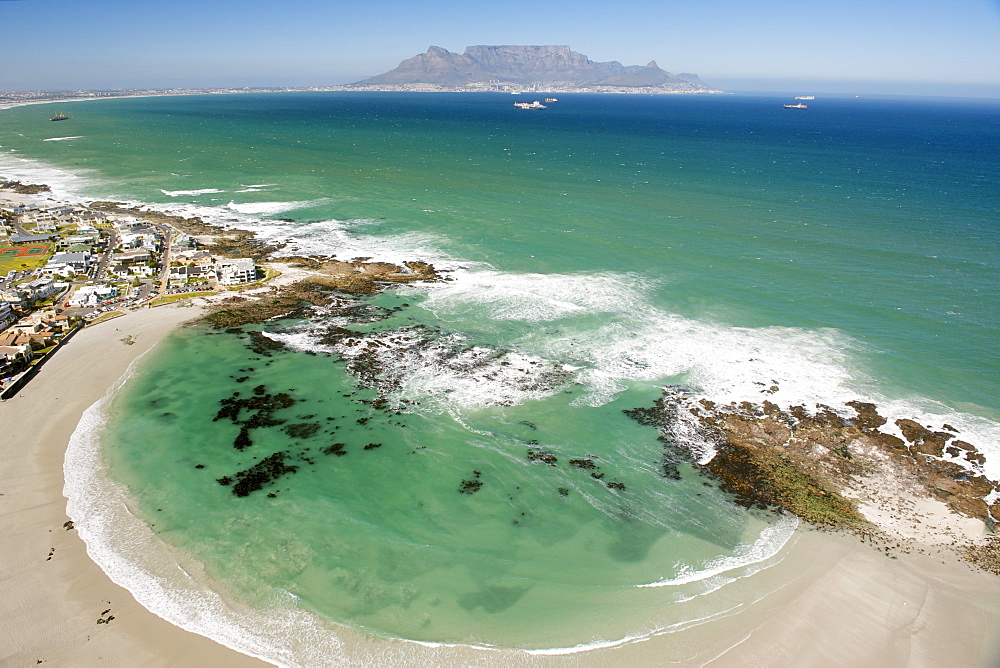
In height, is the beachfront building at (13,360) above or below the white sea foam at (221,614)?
above

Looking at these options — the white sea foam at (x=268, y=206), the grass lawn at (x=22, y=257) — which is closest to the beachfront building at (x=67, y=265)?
the grass lawn at (x=22, y=257)

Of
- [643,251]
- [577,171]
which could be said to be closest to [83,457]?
[643,251]

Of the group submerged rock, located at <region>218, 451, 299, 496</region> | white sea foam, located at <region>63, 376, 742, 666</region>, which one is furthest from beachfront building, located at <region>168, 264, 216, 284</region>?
white sea foam, located at <region>63, 376, 742, 666</region>

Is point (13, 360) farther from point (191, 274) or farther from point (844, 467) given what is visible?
point (844, 467)

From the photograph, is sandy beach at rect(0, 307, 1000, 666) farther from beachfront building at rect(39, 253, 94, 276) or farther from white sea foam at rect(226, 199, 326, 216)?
white sea foam at rect(226, 199, 326, 216)

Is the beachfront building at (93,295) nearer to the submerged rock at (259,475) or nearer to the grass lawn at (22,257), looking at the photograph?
the grass lawn at (22,257)
